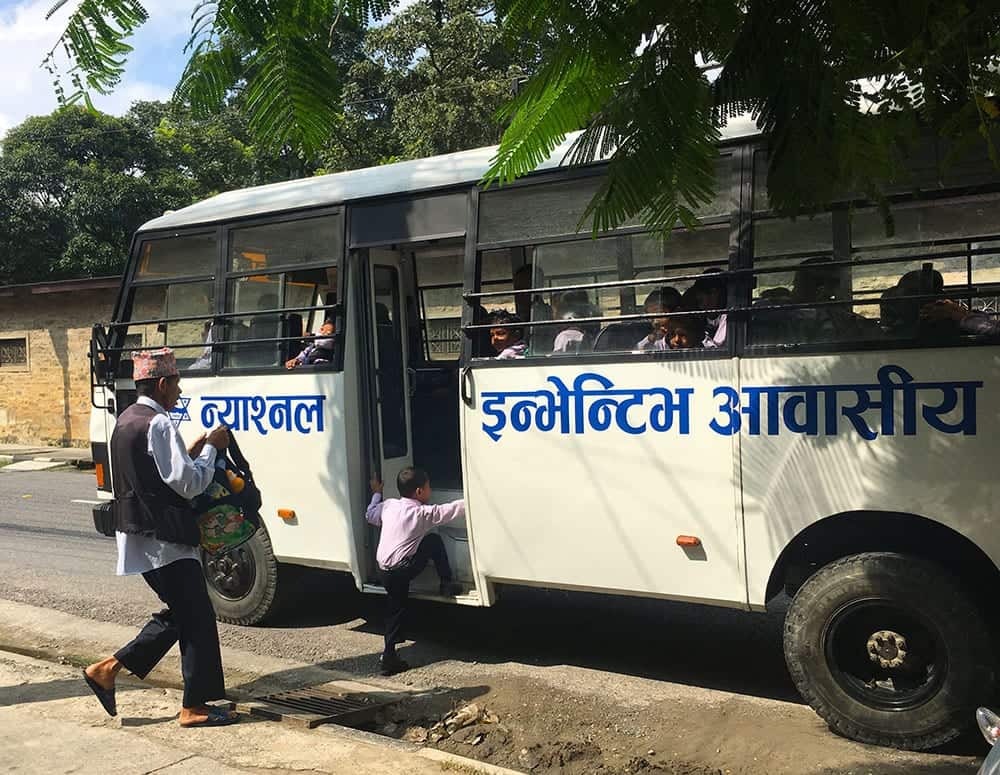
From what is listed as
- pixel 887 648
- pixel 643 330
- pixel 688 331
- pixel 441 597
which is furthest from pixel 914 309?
pixel 441 597

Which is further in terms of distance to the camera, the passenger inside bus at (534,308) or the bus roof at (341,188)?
the bus roof at (341,188)

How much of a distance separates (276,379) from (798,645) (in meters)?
3.61

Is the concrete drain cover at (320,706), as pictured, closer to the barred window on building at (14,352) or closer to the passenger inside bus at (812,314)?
the passenger inside bus at (812,314)

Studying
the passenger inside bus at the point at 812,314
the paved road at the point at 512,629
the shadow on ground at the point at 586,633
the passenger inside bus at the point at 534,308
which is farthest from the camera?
the paved road at the point at 512,629

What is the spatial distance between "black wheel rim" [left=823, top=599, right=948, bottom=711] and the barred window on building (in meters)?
22.6

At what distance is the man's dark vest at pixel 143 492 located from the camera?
16.1 feet

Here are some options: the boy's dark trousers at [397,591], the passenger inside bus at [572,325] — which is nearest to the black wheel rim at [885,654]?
the passenger inside bus at [572,325]

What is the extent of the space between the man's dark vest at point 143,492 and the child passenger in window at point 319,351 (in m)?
1.54

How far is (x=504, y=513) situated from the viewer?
5613 millimetres

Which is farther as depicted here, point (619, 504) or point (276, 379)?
point (276, 379)

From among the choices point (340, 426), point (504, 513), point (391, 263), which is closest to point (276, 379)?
point (340, 426)

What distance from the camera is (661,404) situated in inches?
199

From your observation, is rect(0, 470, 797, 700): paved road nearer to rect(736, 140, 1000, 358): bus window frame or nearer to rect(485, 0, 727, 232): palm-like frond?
rect(736, 140, 1000, 358): bus window frame

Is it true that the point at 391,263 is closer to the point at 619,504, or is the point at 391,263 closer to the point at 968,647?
the point at 619,504
